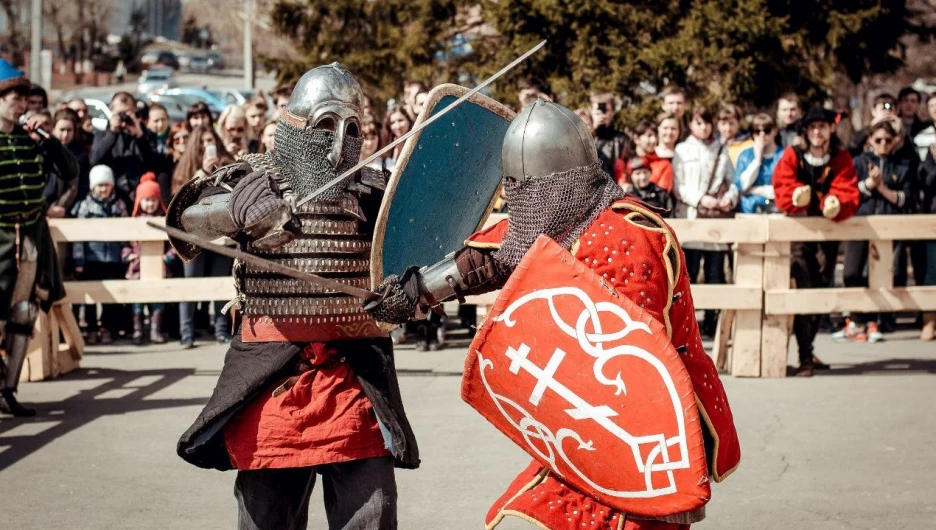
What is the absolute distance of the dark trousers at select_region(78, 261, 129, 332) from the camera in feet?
31.2

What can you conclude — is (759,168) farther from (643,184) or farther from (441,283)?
(441,283)

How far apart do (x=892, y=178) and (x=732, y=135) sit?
46.2 inches

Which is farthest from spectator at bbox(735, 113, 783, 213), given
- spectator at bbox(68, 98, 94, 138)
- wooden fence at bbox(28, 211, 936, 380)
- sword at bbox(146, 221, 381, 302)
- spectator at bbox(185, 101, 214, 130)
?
sword at bbox(146, 221, 381, 302)

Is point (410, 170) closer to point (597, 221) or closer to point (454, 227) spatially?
point (454, 227)

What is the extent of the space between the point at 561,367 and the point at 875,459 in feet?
11.3

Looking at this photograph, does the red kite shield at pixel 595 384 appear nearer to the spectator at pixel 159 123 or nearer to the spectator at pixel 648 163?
the spectator at pixel 648 163

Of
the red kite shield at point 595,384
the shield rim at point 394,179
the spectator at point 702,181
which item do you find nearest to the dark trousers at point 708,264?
the spectator at point 702,181

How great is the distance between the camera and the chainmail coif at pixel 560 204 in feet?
10.8

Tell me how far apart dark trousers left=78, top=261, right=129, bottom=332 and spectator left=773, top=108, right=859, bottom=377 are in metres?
4.63

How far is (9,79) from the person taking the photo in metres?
6.65

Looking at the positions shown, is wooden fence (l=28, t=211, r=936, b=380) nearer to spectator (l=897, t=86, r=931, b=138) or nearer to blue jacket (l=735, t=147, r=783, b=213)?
blue jacket (l=735, t=147, r=783, b=213)

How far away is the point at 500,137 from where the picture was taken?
13.6ft

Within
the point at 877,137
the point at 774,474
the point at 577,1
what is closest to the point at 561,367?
the point at 774,474

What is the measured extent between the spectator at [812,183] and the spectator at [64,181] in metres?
4.77
